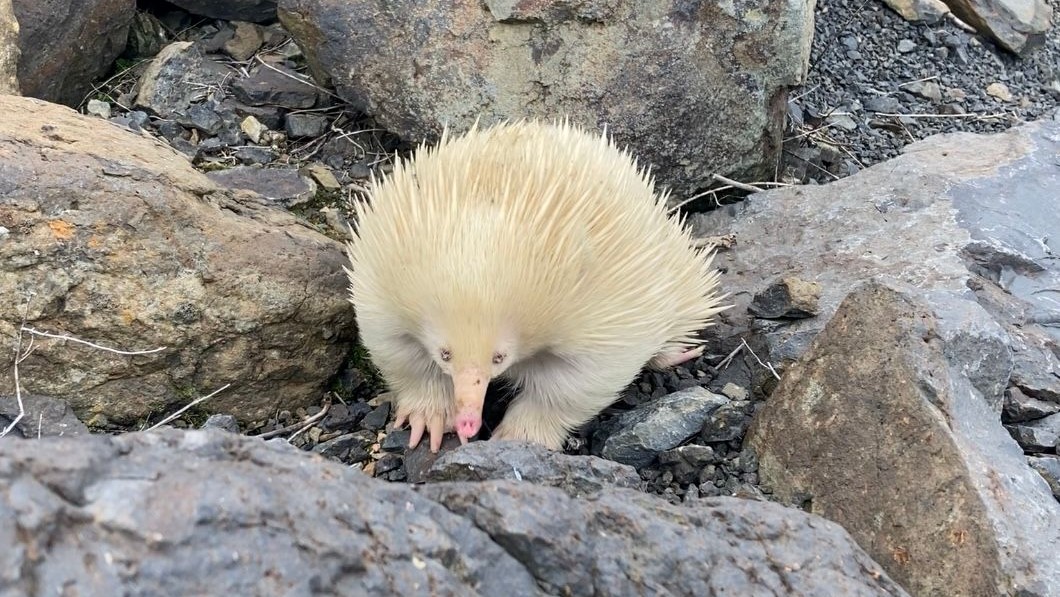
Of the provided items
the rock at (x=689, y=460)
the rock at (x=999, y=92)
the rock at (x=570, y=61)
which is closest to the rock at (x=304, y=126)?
the rock at (x=570, y=61)

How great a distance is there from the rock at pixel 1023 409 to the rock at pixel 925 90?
7.98 ft

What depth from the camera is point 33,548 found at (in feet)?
3.59

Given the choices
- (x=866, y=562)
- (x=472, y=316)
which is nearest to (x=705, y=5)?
(x=472, y=316)

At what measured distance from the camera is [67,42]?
3480 mm

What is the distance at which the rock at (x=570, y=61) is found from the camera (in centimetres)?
331

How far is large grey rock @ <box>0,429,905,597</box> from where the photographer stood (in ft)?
3.70

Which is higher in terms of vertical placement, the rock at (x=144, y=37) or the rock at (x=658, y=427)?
the rock at (x=144, y=37)

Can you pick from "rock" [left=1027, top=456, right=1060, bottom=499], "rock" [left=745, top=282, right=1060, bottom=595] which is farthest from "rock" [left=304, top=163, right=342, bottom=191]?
"rock" [left=1027, top=456, right=1060, bottom=499]

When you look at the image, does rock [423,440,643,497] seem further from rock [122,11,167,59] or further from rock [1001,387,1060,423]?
rock [122,11,167,59]

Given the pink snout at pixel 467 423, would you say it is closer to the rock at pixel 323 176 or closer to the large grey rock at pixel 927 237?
the large grey rock at pixel 927 237

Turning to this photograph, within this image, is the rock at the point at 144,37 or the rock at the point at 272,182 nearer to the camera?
the rock at the point at 272,182

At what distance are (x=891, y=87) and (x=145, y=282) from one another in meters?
3.51

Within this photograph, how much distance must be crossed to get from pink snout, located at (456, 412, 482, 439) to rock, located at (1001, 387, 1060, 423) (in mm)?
1328

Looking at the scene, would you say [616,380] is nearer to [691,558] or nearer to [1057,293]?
[691,558]
